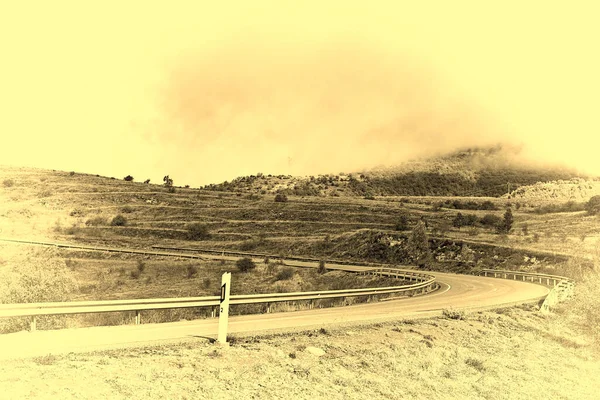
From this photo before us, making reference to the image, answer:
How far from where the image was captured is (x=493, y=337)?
1588cm

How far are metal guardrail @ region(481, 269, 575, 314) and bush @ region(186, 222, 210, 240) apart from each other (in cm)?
4170

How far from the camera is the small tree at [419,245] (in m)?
64.1

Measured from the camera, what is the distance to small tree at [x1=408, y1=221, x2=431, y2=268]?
64062 mm

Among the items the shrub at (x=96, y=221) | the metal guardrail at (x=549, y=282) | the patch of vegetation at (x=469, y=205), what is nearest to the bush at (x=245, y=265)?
the metal guardrail at (x=549, y=282)

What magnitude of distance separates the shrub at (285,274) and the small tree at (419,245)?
2111 cm

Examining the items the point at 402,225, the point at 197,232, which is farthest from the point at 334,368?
the point at 197,232

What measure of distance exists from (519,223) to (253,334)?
76164mm

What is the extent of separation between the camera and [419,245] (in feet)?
214

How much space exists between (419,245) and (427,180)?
114m

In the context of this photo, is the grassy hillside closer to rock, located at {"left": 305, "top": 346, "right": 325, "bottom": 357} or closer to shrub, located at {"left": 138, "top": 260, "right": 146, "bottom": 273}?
rock, located at {"left": 305, "top": 346, "right": 325, "bottom": 357}

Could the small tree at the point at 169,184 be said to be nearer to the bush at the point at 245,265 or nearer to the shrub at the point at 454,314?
the bush at the point at 245,265

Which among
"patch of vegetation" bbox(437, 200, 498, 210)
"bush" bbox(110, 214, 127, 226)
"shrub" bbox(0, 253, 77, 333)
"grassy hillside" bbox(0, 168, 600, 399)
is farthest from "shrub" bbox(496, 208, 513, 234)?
"shrub" bbox(0, 253, 77, 333)

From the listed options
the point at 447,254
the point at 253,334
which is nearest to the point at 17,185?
the point at 447,254

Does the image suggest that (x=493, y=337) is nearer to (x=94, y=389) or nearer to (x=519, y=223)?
(x=94, y=389)
